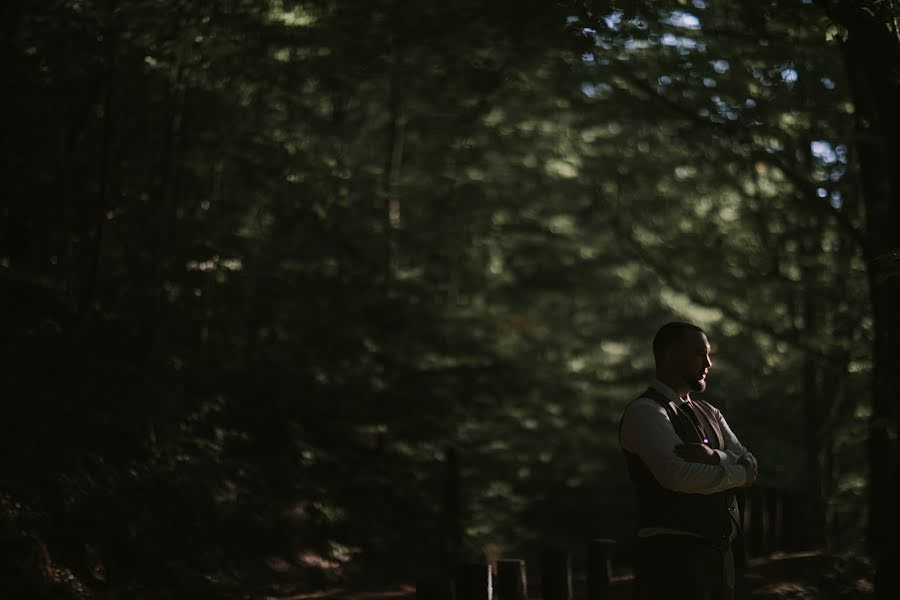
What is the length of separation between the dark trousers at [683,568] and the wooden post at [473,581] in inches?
53.8

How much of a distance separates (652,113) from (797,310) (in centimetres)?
485

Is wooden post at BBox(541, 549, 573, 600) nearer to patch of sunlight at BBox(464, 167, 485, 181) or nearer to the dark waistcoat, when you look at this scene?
the dark waistcoat

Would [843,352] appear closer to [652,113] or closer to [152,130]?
[652,113]

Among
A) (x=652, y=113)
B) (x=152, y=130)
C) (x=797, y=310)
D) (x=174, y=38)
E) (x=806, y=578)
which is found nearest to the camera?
(x=806, y=578)

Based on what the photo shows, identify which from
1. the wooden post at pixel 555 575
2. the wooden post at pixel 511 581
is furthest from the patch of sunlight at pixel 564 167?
the wooden post at pixel 511 581

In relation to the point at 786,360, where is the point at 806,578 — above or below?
below

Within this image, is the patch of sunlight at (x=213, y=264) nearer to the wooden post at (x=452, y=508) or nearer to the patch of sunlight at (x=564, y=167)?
the wooden post at (x=452, y=508)

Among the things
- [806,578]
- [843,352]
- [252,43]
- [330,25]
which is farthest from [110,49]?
[843,352]

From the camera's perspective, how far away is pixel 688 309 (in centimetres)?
2298

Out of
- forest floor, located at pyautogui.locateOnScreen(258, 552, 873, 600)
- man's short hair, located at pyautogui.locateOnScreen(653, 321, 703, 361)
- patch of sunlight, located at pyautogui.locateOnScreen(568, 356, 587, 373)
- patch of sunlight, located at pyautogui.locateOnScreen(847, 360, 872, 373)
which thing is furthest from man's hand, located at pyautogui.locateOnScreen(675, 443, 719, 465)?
patch of sunlight, located at pyautogui.locateOnScreen(568, 356, 587, 373)

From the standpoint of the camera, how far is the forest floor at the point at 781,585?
8.91 meters

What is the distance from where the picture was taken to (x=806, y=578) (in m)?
9.73

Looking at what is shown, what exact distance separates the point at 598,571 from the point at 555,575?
768 millimetres

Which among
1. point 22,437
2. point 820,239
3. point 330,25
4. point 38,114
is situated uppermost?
point 330,25
